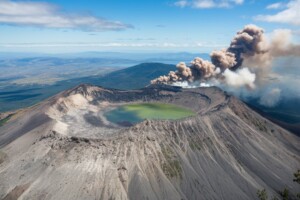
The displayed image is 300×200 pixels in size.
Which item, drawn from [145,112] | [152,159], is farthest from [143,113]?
[152,159]

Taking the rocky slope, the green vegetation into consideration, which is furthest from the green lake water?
the rocky slope

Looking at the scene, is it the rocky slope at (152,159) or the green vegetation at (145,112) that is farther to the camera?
the green vegetation at (145,112)

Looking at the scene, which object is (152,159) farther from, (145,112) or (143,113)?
(145,112)

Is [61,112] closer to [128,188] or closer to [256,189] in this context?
[128,188]

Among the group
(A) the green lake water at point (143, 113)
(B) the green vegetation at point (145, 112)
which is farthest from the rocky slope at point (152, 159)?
(B) the green vegetation at point (145, 112)

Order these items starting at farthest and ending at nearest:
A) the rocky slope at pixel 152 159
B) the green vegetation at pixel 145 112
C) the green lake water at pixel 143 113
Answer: the green vegetation at pixel 145 112, the green lake water at pixel 143 113, the rocky slope at pixel 152 159

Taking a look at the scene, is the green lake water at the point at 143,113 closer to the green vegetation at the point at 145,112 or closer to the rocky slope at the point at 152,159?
the green vegetation at the point at 145,112

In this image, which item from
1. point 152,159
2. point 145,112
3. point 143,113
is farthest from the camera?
point 145,112
